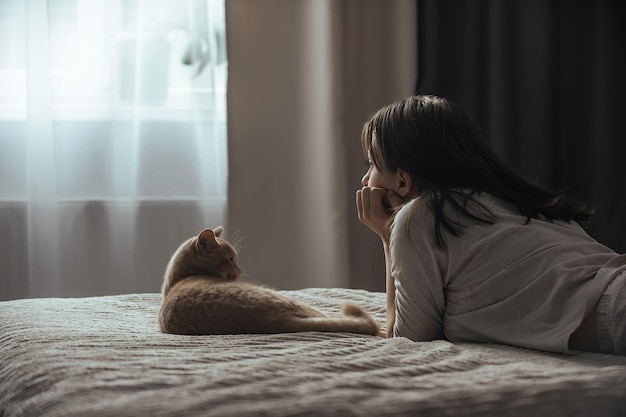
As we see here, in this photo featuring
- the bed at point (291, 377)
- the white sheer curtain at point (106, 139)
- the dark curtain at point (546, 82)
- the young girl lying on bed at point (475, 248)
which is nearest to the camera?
the bed at point (291, 377)

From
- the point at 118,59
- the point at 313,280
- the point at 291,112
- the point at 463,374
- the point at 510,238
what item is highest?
the point at 118,59

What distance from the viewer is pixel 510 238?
4.36 ft

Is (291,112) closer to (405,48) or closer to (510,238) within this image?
(405,48)

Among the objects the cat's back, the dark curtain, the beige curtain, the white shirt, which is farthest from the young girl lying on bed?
the dark curtain

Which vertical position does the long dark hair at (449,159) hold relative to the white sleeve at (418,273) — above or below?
above

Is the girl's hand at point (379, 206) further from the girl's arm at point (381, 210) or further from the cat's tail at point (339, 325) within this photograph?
the cat's tail at point (339, 325)

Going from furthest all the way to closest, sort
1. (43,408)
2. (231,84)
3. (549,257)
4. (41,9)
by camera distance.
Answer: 1. (231,84)
2. (41,9)
3. (549,257)
4. (43,408)

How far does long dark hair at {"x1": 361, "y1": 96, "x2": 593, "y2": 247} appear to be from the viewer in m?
1.43

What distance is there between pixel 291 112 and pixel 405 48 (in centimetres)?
52

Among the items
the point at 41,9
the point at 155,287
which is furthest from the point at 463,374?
the point at 41,9

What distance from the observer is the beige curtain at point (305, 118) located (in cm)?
305

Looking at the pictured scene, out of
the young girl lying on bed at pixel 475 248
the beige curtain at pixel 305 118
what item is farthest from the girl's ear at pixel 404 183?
the beige curtain at pixel 305 118

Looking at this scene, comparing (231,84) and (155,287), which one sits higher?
(231,84)

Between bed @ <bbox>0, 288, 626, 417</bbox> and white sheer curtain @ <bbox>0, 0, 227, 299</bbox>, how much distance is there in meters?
1.63
